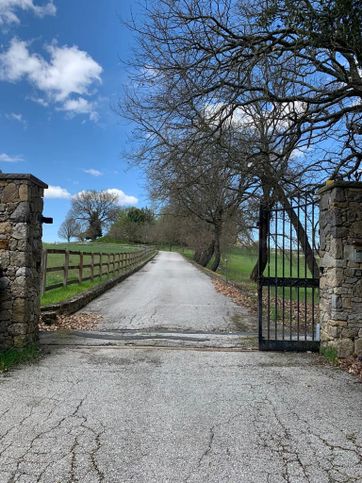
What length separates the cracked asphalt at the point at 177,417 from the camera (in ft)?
10.6

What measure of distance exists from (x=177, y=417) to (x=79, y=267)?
A: 37.5 ft

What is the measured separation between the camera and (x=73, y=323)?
9461mm

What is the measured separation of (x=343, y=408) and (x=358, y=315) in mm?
2159

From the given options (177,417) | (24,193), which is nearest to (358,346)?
(177,417)

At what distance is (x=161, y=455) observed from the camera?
3441 millimetres

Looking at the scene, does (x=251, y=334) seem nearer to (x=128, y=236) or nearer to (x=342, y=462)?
(x=342, y=462)

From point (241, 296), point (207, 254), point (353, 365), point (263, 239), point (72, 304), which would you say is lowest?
point (241, 296)

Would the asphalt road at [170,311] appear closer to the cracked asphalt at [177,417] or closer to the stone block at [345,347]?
the cracked asphalt at [177,417]

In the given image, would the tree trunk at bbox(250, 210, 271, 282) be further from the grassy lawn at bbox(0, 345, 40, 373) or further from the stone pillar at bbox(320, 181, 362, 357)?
the grassy lawn at bbox(0, 345, 40, 373)

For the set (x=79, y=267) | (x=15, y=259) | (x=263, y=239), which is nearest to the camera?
(x=15, y=259)

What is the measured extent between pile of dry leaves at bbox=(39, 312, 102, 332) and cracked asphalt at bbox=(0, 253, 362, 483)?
1479mm

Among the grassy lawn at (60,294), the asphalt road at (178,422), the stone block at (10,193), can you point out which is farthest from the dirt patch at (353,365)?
the grassy lawn at (60,294)

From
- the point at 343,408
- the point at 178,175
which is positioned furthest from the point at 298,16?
the point at 178,175

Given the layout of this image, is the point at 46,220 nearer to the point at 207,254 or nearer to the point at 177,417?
the point at 177,417
